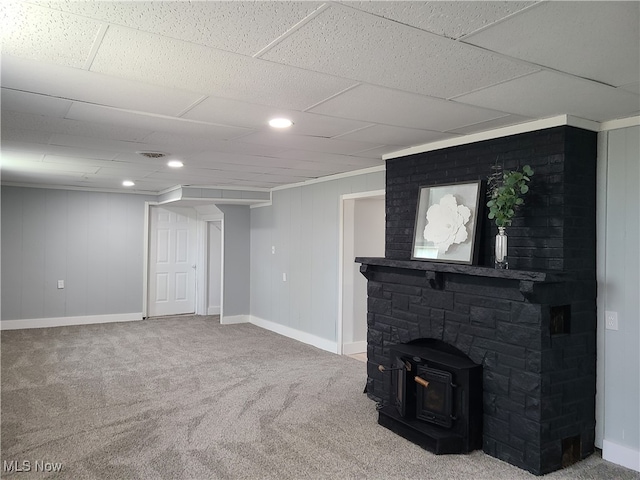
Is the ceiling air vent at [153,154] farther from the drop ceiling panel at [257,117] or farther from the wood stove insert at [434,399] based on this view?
the wood stove insert at [434,399]

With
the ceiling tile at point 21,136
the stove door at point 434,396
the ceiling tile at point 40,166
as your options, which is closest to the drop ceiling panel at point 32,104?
the ceiling tile at point 21,136

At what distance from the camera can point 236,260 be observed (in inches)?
313

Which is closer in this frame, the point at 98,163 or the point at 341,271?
the point at 98,163

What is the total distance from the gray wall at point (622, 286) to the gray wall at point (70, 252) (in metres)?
6.96

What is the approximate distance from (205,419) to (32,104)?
245 centimetres

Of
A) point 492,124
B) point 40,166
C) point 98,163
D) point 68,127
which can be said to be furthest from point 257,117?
point 40,166

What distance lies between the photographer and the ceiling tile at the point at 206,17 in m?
1.58

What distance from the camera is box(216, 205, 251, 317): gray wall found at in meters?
7.86

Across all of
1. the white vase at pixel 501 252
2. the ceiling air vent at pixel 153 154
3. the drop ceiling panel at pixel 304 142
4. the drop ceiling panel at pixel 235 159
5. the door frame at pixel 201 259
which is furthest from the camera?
the door frame at pixel 201 259

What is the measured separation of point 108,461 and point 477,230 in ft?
9.34

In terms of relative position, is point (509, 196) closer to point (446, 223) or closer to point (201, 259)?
point (446, 223)

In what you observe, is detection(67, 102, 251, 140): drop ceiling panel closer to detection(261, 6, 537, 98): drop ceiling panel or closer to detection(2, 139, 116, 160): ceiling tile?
detection(2, 139, 116, 160): ceiling tile

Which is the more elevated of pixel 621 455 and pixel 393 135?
pixel 393 135

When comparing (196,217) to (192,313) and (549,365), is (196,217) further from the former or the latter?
(549,365)
